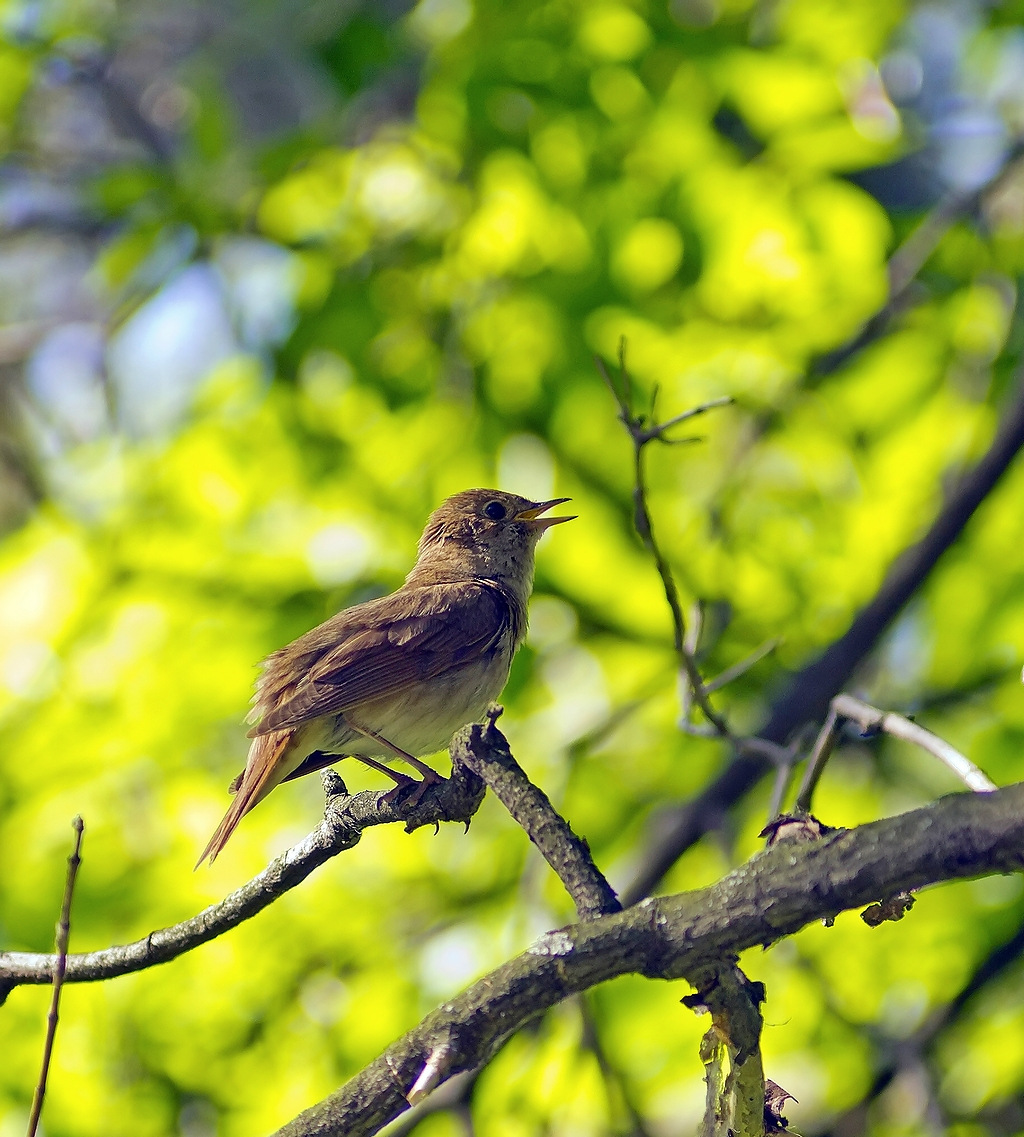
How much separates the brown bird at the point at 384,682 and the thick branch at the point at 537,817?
0.98m

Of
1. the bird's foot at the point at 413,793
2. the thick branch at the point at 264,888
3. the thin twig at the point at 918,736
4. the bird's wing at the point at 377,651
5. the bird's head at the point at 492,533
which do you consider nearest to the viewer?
the thin twig at the point at 918,736

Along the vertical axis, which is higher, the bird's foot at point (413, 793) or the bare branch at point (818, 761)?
the bird's foot at point (413, 793)

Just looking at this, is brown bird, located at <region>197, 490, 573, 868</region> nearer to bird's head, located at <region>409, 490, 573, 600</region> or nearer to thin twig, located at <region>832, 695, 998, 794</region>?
bird's head, located at <region>409, 490, 573, 600</region>

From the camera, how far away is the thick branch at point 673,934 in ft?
5.40

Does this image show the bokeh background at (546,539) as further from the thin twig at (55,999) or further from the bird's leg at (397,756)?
the thin twig at (55,999)

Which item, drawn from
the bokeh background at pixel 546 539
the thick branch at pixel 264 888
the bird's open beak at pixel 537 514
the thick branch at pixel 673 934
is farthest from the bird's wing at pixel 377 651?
the thick branch at pixel 673 934

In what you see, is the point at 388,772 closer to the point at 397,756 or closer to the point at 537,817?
the point at 397,756

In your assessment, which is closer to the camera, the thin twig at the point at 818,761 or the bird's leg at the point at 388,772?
the thin twig at the point at 818,761

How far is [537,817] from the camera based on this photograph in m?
2.17

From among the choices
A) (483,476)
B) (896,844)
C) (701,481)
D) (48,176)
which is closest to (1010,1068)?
(701,481)

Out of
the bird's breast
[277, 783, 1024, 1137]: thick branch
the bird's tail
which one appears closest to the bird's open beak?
the bird's breast

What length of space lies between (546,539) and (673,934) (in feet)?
12.3

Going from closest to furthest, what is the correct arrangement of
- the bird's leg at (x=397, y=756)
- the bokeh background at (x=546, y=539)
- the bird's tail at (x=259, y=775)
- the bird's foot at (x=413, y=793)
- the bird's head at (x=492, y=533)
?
1. the bird's foot at (x=413, y=793)
2. the bird's tail at (x=259, y=775)
3. the bird's leg at (x=397, y=756)
4. the bird's head at (x=492, y=533)
5. the bokeh background at (x=546, y=539)

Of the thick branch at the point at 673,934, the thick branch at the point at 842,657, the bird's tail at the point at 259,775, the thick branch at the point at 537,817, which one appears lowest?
the thick branch at the point at 842,657
